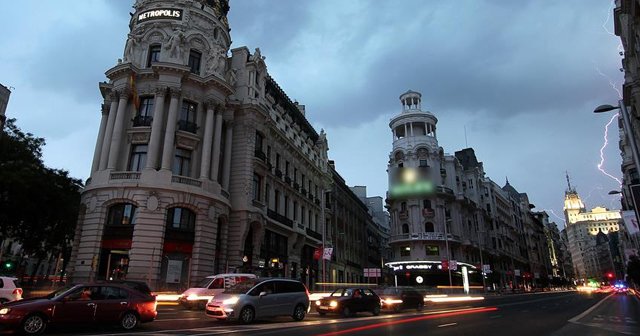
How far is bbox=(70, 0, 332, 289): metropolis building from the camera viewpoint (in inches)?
1213

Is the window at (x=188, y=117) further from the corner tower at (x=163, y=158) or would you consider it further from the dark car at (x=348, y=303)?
the dark car at (x=348, y=303)

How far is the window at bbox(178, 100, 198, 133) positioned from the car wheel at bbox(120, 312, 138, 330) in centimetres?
2282

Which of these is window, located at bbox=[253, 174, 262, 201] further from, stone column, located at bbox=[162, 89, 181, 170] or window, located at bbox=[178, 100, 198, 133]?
stone column, located at bbox=[162, 89, 181, 170]

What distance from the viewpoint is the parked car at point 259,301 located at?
1559 cm

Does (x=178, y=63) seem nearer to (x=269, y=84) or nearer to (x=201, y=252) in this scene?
(x=269, y=84)

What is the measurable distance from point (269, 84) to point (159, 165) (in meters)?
16.3

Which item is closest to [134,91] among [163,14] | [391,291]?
[163,14]

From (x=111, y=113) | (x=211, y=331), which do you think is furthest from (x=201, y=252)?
(x=211, y=331)

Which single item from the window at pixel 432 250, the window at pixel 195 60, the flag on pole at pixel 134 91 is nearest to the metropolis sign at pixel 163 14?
the window at pixel 195 60

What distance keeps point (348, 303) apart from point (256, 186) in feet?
69.5

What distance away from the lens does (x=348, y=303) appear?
20.7 m

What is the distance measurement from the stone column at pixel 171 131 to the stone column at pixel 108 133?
4748 millimetres

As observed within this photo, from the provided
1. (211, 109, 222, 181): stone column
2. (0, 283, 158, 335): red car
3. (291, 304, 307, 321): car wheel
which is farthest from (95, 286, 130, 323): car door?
(211, 109, 222, 181): stone column

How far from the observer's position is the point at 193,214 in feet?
108
